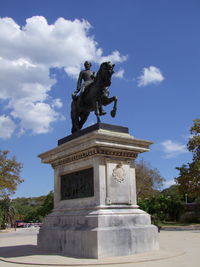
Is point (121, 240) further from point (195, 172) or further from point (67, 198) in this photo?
point (195, 172)

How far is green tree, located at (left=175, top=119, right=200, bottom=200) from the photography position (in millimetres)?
32188

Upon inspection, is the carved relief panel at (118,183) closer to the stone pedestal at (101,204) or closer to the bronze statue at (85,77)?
the stone pedestal at (101,204)

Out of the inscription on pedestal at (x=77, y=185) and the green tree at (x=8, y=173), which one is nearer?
the inscription on pedestal at (x=77, y=185)

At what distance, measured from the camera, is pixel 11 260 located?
9.77m

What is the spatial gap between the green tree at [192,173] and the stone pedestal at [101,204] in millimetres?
21480

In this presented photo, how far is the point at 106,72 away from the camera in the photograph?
1177 centimetres

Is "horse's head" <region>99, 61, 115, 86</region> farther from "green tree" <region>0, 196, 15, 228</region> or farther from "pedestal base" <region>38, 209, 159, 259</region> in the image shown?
"green tree" <region>0, 196, 15, 228</region>

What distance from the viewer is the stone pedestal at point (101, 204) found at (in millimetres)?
10125

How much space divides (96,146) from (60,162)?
269 centimetres

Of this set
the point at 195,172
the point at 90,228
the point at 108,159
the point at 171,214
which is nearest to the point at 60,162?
the point at 108,159

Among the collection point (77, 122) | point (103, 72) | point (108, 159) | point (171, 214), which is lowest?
point (171, 214)

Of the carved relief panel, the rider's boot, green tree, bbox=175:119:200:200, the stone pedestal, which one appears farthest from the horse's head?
green tree, bbox=175:119:200:200

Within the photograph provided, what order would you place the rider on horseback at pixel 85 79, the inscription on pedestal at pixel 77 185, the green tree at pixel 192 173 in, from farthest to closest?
1. the green tree at pixel 192 173
2. the rider on horseback at pixel 85 79
3. the inscription on pedestal at pixel 77 185

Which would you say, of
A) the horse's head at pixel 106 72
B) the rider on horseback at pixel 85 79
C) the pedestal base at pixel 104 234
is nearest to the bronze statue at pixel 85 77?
the rider on horseback at pixel 85 79
